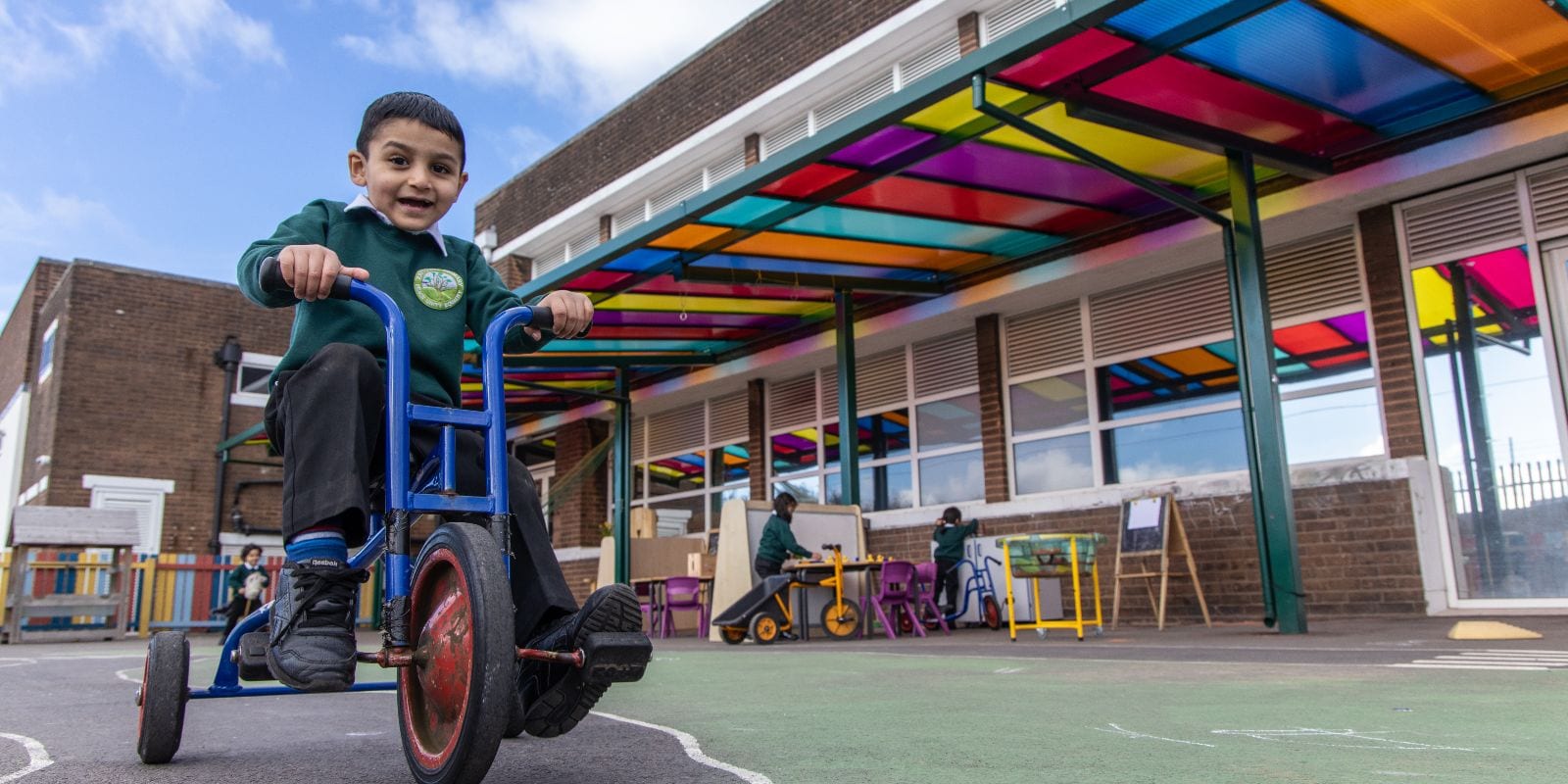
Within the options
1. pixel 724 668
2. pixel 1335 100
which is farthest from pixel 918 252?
pixel 724 668

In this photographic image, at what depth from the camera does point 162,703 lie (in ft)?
8.77

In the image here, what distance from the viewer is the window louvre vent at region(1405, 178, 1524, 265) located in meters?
8.74

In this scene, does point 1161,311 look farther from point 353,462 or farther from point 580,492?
point 580,492

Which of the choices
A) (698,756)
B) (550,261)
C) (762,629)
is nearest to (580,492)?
(550,261)

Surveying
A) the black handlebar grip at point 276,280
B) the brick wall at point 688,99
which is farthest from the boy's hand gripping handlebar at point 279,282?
the brick wall at point 688,99

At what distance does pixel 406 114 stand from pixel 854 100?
1093 cm

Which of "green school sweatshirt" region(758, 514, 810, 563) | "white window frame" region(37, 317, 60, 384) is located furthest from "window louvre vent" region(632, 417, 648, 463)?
"white window frame" region(37, 317, 60, 384)

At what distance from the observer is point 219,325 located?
2225cm

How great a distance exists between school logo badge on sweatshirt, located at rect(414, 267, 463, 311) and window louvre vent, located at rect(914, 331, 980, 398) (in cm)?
1052

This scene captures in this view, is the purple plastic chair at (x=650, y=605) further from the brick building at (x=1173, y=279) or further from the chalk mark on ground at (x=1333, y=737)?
the chalk mark on ground at (x=1333, y=737)

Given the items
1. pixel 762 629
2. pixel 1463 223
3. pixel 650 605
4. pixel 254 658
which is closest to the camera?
pixel 254 658

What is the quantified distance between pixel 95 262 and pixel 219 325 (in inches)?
99.0

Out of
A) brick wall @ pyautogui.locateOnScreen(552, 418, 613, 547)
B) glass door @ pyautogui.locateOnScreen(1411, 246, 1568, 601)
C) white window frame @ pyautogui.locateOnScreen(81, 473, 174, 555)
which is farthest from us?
white window frame @ pyautogui.locateOnScreen(81, 473, 174, 555)

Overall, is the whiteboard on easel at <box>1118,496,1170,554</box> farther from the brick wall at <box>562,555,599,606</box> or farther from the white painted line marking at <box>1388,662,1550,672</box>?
the brick wall at <box>562,555,599,606</box>
